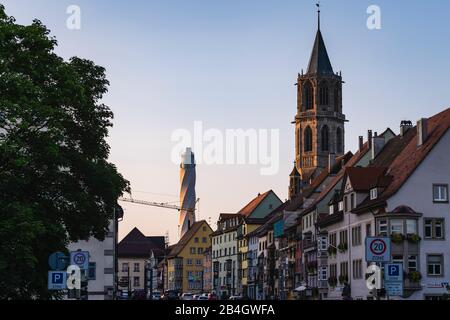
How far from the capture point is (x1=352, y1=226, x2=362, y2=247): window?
73.3 metres

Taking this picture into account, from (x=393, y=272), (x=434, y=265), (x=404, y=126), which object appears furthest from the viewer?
(x=404, y=126)

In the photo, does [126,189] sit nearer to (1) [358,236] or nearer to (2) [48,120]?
(2) [48,120]

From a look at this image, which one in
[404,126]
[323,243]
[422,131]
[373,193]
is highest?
[404,126]

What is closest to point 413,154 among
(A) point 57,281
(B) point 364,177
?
(B) point 364,177

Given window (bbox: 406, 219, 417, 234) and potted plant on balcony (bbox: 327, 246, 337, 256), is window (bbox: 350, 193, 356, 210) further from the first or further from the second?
window (bbox: 406, 219, 417, 234)

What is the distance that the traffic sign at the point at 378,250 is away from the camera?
72.9 ft

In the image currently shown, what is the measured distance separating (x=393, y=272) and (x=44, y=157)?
52.4 feet

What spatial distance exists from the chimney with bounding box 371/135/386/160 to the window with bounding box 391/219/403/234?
62.2 ft

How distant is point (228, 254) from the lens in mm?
167875

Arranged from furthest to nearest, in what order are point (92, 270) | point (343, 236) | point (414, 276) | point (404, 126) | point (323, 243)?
1. point (323, 243)
2. point (404, 126)
3. point (343, 236)
4. point (92, 270)
5. point (414, 276)

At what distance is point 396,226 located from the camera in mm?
67125

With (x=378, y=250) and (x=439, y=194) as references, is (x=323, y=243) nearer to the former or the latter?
(x=439, y=194)

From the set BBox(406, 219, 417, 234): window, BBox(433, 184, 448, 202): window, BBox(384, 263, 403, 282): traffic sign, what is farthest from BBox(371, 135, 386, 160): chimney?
BBox(384, 263, 403, 282): traffic sign
